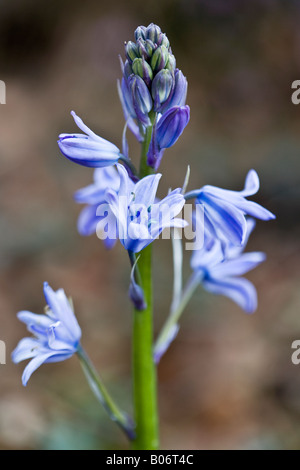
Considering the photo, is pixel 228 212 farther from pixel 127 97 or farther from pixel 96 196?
pixel 96 196

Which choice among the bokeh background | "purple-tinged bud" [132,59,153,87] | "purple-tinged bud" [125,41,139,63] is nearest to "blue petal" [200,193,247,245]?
"purple-tinged bud" [132,59,153,87]

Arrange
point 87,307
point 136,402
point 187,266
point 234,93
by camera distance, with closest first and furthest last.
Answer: point 136,402
point 87,307
point 187,266
point 234,93

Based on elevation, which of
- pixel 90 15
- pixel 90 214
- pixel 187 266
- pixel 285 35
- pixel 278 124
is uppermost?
pixel 90 15

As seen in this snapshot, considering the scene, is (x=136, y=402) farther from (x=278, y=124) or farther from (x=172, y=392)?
(x=278, y=124)

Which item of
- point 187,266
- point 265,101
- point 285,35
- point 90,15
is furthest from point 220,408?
point 90,15

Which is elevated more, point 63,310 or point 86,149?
point 86,149

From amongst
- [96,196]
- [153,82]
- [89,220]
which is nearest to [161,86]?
[153,82]

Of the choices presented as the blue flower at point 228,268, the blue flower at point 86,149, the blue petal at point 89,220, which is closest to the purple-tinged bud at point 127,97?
the blue flower at point 86,149
